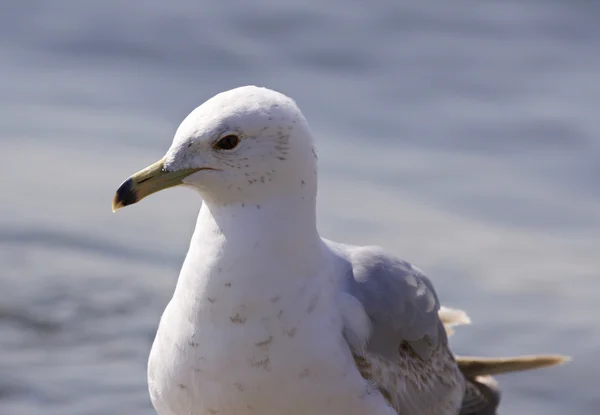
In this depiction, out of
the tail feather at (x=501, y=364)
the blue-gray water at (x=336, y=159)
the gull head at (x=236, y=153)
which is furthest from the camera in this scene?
the blue-gray water at (x=336, y=159)

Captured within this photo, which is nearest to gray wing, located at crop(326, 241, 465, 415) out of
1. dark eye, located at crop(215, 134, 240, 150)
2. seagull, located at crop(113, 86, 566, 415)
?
seagull, located at crop(113, 86, 566, 415)

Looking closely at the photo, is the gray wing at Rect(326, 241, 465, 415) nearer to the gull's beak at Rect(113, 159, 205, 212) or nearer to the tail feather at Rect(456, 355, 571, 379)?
the tail feather at Rect(456, 355, 571, 379)

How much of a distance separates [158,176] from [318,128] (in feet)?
12.6

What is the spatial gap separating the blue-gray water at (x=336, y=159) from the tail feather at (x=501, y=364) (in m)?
0.42

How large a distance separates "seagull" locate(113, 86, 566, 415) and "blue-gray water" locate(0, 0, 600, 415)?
58.8 inches

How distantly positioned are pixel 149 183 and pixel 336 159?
3572mm

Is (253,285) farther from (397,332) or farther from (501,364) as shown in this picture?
(501,364)

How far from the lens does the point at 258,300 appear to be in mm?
4766

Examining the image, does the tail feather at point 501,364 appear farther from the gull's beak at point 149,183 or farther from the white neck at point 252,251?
the gull's beak at point 149,183

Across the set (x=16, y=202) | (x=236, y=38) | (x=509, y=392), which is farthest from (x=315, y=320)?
(x=236, y=38)

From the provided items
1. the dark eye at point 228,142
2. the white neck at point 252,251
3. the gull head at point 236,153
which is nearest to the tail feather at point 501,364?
the white neck at point 252,251

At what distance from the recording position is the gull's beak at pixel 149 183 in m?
4.68

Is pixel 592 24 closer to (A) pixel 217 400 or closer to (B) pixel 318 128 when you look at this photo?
(B) pixel 318 128

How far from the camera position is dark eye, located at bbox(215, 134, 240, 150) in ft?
15.2
